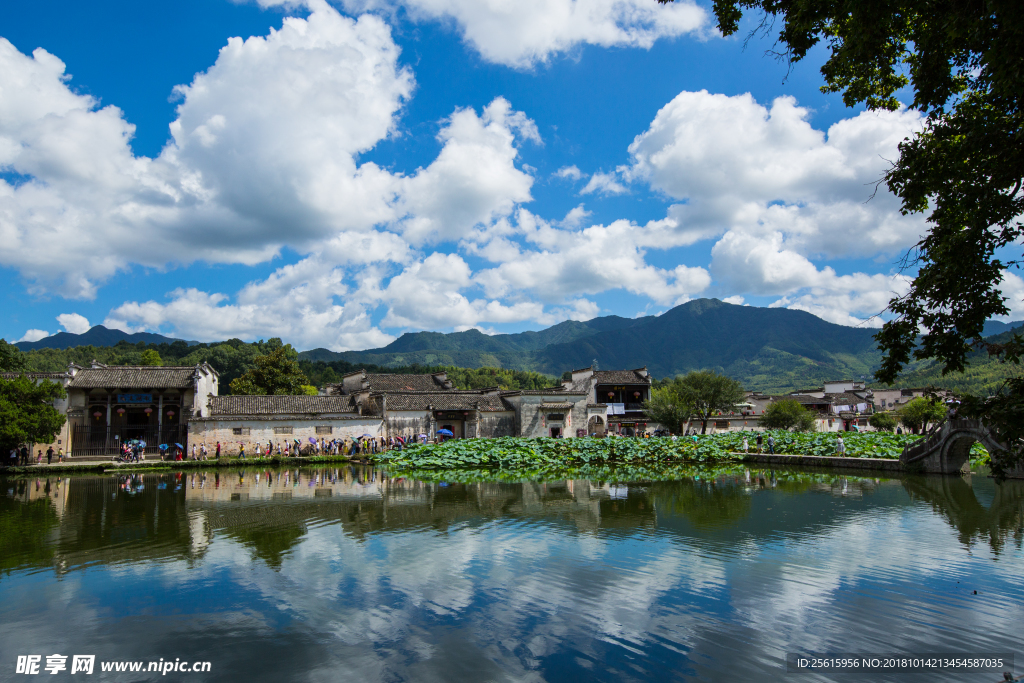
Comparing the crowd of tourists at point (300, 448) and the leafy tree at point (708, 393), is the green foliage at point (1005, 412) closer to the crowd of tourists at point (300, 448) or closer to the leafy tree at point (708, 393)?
the crowd of tourists at point (300, 448)

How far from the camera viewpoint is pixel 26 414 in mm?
23750

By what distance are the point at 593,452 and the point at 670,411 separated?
10963 mm

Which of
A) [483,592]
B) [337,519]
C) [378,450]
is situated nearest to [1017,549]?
[483,592]

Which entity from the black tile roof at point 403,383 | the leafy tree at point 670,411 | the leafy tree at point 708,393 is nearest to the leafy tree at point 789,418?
the leafy tree at point 708,393

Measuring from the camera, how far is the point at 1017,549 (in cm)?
1153

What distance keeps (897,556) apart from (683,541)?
12.8 ft

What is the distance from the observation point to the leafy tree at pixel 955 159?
18.1ft

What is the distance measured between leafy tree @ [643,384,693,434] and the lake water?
68.5 feet

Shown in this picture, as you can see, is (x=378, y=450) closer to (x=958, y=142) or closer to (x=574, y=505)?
(x=574, y=505)

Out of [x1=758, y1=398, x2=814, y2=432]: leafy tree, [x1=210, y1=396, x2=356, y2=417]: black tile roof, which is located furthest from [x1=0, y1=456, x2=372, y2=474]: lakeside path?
[x1=758, y1=398, x2=814, y2=432]: leafy tree

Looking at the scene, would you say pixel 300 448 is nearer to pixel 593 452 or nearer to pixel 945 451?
pixel 593 452

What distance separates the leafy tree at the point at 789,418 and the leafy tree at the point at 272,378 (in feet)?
115

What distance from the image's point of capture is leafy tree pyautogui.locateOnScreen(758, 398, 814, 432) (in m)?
39.8

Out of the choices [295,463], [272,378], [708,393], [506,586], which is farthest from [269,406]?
[708,393]
